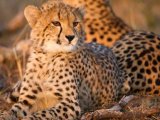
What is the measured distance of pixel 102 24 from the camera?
7.57 m

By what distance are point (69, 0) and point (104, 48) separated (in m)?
1.14

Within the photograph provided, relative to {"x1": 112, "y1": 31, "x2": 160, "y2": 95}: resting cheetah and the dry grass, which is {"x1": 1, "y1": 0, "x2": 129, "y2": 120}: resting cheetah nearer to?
{"x1": 112, "y1": 31, "x2": 160, "y2": 95}: resting cheetah

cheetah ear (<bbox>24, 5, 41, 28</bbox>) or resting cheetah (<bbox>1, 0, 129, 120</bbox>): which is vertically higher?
cheetah ear (<bbox>24, 5, 41, 28</bbox>)

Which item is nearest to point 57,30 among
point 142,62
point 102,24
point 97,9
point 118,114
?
point 118,114

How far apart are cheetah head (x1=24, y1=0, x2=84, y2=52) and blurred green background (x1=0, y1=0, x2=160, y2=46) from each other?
4302mm

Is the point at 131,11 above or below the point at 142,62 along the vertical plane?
above

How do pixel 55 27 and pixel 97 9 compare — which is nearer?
pixel 55 27

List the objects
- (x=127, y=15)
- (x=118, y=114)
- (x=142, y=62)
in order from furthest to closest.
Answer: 1. (x=127, y=15)
2. (x=142, y=62)
3. (x=118, y=114)

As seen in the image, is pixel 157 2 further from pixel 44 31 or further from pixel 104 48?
pixel 44 31

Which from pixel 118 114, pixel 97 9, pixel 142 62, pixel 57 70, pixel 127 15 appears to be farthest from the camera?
pixel 127 15

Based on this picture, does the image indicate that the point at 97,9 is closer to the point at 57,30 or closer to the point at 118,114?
the point at 57,30

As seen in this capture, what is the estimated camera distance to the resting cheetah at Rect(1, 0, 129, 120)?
516 centimetres

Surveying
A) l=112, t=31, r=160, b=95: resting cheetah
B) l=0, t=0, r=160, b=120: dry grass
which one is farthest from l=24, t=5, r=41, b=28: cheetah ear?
l=0, t=0, r=160, b=120: dry grass

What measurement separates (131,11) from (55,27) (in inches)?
195
